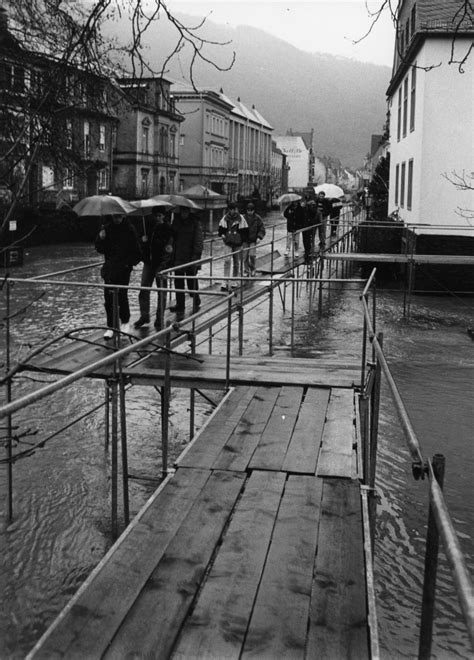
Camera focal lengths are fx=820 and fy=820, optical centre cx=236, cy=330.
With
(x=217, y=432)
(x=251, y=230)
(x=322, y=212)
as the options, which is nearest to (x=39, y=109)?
(x=217, y=432)

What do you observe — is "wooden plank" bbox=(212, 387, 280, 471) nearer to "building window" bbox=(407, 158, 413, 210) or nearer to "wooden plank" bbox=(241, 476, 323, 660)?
"wooden plank" bbox=(241, 476, 323, 660)

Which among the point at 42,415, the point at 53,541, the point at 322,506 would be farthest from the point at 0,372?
the point at 322,506

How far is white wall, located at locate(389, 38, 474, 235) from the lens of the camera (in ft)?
75.6

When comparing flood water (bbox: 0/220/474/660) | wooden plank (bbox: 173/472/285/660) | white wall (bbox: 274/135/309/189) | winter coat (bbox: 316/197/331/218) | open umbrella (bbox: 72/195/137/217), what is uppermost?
white wall (bbox: 274/135/309/189)

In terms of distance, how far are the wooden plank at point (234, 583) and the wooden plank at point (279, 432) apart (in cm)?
44

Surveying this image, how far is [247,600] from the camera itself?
3.79 metres

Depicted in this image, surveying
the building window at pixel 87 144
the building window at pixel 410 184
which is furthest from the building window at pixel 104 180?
the building window at pixel 410 184

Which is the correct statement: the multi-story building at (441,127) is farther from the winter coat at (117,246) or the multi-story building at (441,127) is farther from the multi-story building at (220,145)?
the multi-story building at (220,145)

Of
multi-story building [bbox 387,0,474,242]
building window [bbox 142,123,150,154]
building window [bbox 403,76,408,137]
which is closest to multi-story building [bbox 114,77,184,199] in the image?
building window [bbox 142,123,150,154]

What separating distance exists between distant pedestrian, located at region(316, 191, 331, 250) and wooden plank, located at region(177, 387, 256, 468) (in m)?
16.6

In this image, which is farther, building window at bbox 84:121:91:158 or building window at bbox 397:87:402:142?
building window at bbox 397:87:402:142

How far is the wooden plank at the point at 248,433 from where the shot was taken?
228 inches

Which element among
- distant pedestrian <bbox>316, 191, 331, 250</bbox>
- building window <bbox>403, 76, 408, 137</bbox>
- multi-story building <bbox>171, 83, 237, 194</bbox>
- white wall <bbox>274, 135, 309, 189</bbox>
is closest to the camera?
distant pedestrian <bbox>316, 191, 331, 250</bbox>

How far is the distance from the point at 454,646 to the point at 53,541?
3459mm
